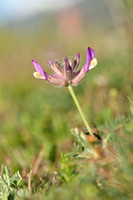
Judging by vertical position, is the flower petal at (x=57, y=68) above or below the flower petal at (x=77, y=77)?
above

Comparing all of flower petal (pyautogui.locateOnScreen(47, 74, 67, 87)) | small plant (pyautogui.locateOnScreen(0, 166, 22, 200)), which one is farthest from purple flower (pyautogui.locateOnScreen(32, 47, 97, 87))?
small plant (pyautogui.locateOnScreen(0, 166, 22, 200))

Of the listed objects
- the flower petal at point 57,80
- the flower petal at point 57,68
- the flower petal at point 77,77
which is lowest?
the flower petal at point 77,77

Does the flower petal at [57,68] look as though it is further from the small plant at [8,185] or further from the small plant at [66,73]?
the small plant at [8,185]

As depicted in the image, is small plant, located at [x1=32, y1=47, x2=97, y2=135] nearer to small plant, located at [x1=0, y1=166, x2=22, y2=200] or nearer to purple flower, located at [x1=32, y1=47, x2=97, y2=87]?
purple flower, located at [x1=32, y1=47, x2=97, y2=87]

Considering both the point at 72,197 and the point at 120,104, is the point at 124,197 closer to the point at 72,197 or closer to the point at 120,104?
the point at 72,197

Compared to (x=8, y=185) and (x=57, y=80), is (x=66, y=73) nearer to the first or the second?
(x=57, y=80)

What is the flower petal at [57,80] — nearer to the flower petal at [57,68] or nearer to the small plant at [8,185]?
the flower petal at [57,68]

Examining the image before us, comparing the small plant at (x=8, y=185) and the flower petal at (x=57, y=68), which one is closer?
the small plant at (x=8, y=185)

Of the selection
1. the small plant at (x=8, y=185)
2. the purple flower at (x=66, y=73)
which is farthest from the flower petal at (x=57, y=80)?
the small plant at (x=8, y=185)

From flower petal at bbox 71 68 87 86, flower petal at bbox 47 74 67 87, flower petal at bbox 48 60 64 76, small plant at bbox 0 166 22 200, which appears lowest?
small plant at bbox 0 166 22 200

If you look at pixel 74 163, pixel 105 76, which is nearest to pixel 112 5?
pixel 105 76

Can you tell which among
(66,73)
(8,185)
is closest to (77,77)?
(66,73)

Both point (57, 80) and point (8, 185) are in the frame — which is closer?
point (8, 185)
